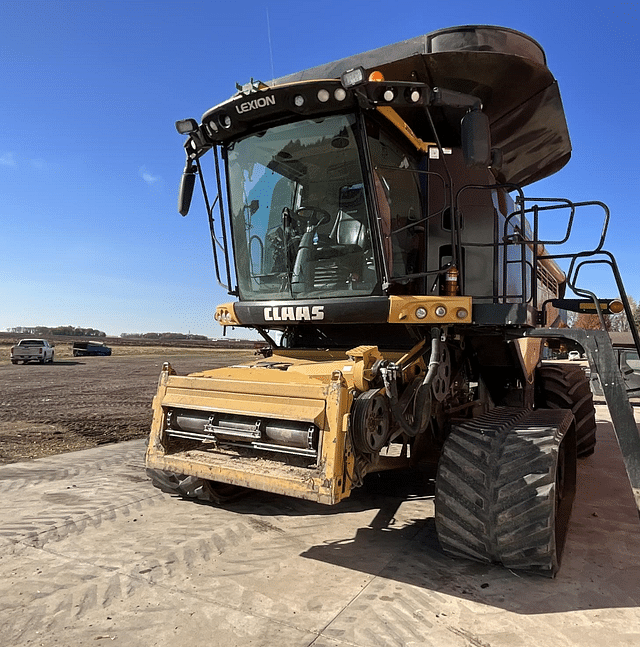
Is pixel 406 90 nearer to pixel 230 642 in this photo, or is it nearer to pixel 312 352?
pixel 312 352

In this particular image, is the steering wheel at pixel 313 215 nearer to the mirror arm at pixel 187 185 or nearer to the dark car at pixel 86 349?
the mirror arm at pixel 187 185

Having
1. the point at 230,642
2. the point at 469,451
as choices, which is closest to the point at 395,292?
the point at 469,451

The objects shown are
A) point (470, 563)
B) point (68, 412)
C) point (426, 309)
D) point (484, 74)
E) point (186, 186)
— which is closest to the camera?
point (470, 563)

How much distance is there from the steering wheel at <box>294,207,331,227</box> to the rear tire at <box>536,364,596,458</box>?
4.28 metres

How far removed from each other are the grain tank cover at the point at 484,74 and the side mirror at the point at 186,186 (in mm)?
1251

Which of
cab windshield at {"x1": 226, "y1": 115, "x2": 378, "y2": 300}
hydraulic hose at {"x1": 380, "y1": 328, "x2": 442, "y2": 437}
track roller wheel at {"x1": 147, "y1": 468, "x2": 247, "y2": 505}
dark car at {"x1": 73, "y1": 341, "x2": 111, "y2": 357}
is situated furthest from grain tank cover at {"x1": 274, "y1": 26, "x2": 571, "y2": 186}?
dark car at {"x1": 73, "y1": 341, "x2": 111, "y2": 357}

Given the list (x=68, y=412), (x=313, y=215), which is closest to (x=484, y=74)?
(x=313, y=215)

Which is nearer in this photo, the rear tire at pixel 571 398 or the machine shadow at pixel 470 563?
the machine shadow at pixel 470 563

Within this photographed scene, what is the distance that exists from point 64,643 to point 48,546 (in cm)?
140

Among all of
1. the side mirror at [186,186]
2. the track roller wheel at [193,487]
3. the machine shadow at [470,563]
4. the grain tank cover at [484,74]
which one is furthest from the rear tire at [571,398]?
the side mirror at [186,186]

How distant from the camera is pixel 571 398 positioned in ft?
23.6

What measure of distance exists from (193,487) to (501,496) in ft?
8.78

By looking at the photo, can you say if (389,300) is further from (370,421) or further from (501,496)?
(501,496)

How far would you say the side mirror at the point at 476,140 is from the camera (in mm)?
3891
